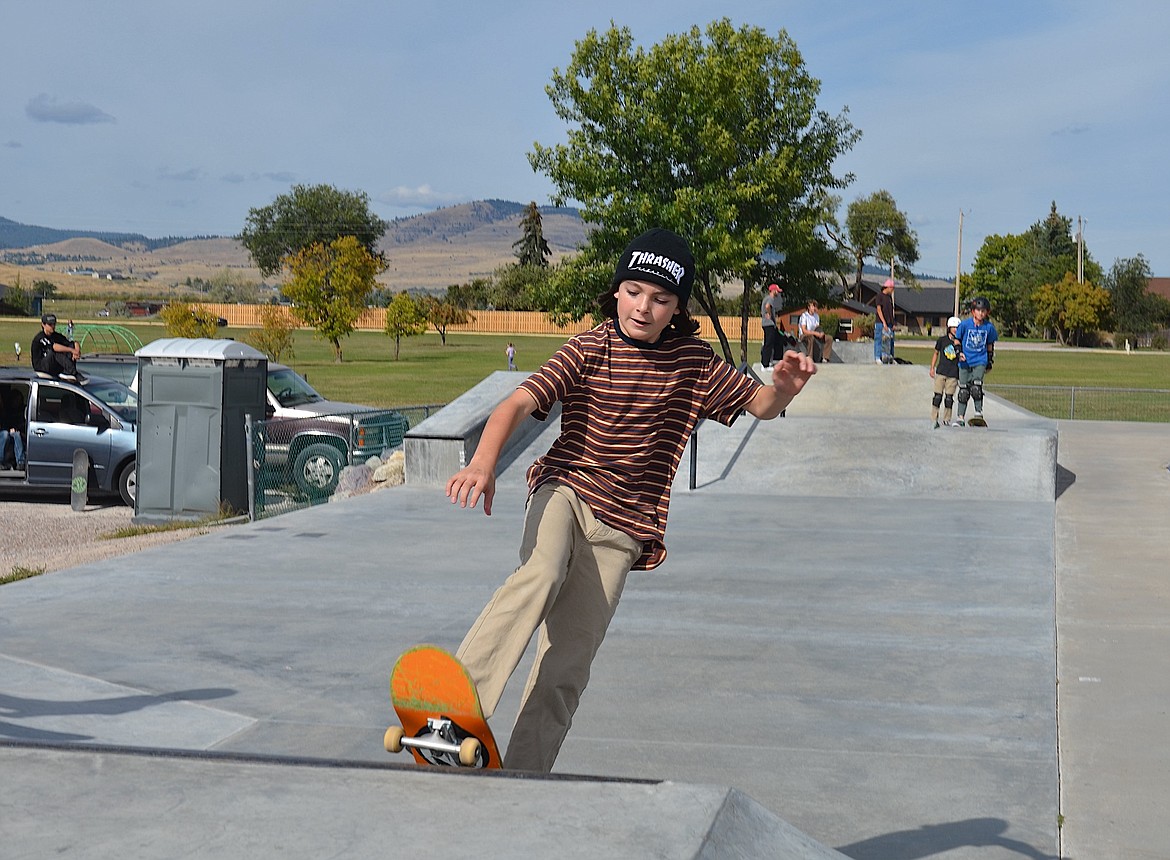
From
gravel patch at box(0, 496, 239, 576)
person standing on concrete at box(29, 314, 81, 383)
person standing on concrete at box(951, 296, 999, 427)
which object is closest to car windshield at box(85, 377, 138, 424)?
person standing on concrete at box(29, 314, 81, 383)

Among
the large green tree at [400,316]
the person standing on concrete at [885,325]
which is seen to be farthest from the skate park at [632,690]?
the large green tree at [400,316]

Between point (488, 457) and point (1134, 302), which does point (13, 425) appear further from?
point (1134, 302)

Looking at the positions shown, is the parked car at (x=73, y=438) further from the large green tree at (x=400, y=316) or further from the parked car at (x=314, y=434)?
the large green tree at (x=400, y=316)

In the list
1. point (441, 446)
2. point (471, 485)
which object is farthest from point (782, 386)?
point (441, 446)

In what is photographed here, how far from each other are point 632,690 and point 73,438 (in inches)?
392

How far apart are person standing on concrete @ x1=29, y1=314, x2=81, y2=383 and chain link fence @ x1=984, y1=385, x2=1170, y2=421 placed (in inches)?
719

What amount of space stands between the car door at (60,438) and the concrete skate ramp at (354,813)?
11.1m

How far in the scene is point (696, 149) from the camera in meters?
38.8

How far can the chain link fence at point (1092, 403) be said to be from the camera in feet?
89.3

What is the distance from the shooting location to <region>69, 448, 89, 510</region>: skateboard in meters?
13.6

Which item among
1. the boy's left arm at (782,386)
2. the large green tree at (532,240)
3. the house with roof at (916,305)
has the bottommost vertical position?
the boy's left arm at (782,386)

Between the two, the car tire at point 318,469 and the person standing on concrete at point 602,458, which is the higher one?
the person standing on concrete at point 602,458

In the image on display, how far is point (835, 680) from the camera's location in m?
6.16

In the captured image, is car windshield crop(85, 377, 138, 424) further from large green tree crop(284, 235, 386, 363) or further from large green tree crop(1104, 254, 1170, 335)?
large green tree crop(1104, 254, 1170, 335)
